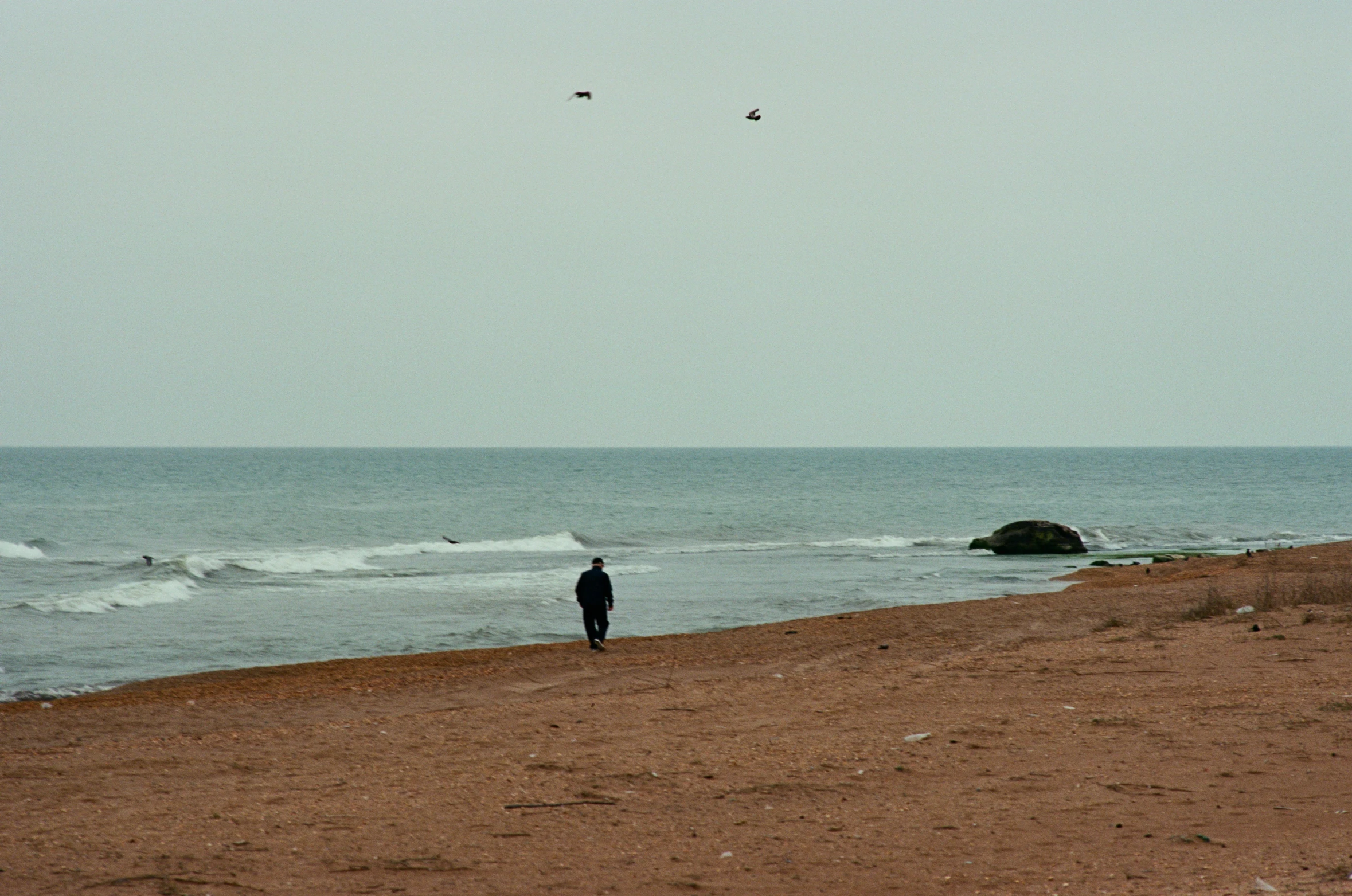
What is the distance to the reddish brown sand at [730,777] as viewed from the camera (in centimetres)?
670

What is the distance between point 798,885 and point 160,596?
76.8ft

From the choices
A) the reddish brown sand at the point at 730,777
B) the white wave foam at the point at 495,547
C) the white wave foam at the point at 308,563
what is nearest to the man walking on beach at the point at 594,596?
the reddish brown sand at the point at 730,777

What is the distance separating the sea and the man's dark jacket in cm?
315

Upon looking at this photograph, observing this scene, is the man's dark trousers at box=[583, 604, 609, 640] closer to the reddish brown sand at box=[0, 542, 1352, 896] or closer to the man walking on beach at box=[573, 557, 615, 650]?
the man walking on beach at box=[573, 557, 615, 650]

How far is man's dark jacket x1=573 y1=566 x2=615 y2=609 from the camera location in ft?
55.9

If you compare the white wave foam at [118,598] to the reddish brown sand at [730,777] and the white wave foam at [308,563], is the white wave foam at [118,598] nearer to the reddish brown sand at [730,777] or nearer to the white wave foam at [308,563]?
the white wave foam at [308,563]

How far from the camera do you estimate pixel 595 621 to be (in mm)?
17531

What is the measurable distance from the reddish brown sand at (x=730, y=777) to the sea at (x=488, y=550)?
546 cm

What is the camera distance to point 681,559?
37.9 metres

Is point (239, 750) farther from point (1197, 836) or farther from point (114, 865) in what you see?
point (1197, 836)

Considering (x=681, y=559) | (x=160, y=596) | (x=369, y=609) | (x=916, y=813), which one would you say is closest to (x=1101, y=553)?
(x=681, y=559)

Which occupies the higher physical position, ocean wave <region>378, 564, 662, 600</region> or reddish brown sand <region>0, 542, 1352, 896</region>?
reddish brown sand <region>0, 542, 1352, 896</region>

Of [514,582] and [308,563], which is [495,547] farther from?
[514,582]

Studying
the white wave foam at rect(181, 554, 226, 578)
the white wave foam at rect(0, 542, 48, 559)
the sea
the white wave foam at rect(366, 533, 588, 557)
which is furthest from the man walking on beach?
the white wave foam at rect(0, 542, 48, 559)
